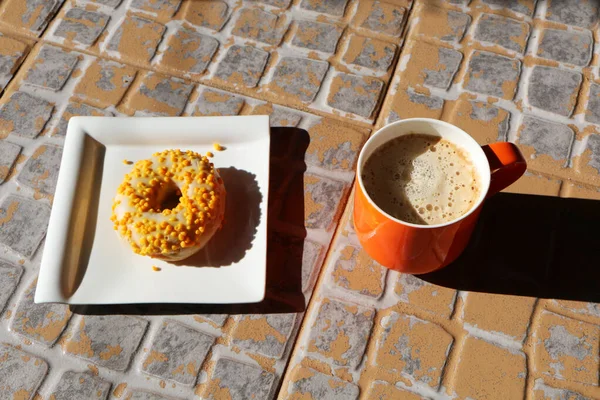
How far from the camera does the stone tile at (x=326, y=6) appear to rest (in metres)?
1.14

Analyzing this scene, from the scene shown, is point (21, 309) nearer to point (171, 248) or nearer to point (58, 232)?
point (58, 232)

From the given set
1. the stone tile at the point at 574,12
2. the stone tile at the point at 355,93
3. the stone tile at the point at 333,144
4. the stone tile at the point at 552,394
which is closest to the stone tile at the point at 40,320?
the stone tile at the point at 333,144

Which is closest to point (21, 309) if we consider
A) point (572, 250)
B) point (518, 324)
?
point (518, 324)

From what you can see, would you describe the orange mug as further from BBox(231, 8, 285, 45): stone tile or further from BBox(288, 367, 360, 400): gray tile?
BBox(231, 8, 285, 45): stone tile

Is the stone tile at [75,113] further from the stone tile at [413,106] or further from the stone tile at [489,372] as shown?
the stone tile at [489,372]

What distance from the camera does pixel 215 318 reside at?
863mm

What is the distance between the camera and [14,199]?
97 centimetres

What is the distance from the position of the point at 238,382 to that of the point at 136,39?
70 cm

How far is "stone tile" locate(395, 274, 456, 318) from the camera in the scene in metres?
0.86

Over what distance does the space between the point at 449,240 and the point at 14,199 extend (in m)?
0.73

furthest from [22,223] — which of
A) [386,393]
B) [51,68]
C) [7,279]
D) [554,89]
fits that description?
[554,89]

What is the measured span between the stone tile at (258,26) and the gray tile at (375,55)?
153 millimetres

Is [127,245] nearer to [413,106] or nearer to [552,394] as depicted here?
[413,106]

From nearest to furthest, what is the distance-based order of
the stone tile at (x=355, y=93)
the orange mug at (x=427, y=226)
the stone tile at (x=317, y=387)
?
the orange mug at (x=427, y=226) < the stone tile at (x=317, y=387) < the stone tile at (x=355, y=93)
